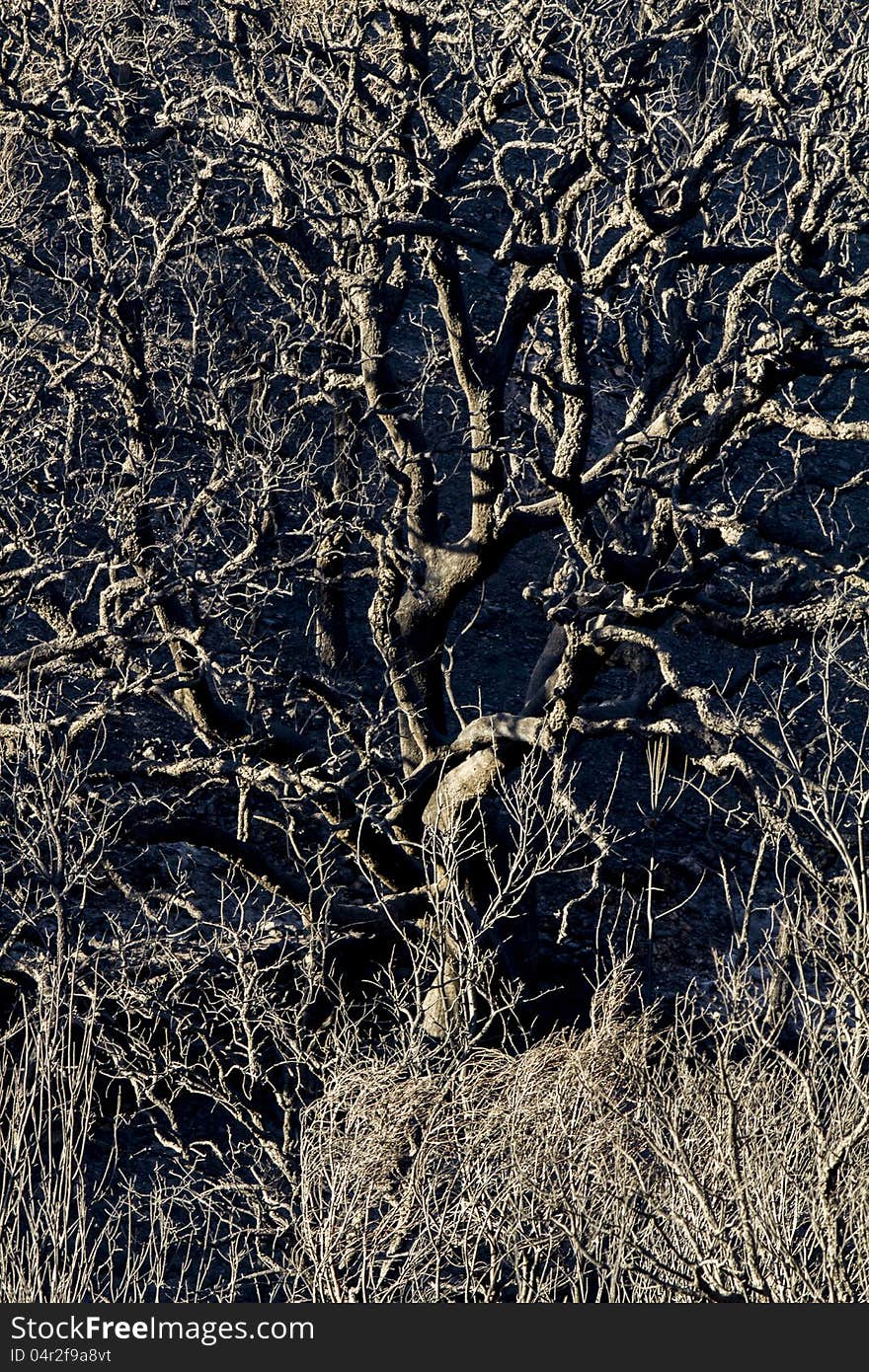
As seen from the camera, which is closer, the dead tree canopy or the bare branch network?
the bare branch network

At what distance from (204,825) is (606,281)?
3733 mm

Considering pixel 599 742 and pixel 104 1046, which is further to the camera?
pixel 599 742

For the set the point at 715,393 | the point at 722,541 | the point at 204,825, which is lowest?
the point at 204,825

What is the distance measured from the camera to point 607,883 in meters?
11.6

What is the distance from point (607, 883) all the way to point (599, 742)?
256 centimetres

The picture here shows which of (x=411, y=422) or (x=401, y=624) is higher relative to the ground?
(x=411, y=422)

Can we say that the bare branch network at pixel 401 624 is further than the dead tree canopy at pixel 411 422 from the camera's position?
No

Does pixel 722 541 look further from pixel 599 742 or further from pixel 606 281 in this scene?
pixel 599 742

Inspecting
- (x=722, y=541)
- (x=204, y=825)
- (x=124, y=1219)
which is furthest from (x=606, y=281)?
(x=124, y=1219)

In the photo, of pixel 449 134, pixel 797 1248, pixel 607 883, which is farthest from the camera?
pixel 607 883

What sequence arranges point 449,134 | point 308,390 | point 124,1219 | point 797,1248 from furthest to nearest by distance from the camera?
point 308,390 → point 449,134 → point 124,1219 → point 797,1248

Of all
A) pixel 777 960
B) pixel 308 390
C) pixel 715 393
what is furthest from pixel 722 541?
pixel 308 390

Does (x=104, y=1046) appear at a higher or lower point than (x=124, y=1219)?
higher

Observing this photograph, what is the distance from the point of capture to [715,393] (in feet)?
28.5
